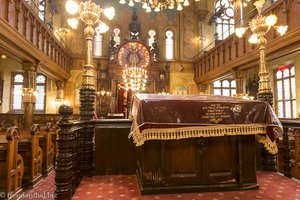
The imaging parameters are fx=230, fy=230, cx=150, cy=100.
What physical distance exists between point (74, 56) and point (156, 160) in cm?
1455

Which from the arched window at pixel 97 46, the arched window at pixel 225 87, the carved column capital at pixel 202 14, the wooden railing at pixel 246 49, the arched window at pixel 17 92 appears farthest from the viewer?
the arched window at pixel 225 87

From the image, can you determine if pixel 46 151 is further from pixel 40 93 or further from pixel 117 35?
pixel 117 35

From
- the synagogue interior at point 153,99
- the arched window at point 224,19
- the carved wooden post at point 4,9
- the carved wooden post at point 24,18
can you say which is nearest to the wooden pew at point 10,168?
the synagogue interior at point 153,99

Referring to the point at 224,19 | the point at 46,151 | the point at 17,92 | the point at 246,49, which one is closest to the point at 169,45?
the point at 224,19

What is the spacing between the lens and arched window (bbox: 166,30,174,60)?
56.6 ft

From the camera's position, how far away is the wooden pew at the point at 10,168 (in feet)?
12.2

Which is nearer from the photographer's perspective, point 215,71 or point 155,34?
point 215,71

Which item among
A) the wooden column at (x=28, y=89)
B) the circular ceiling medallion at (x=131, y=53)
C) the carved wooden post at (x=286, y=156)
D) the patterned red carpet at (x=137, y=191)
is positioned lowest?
the patterned red carpet at (x=137, y=191)

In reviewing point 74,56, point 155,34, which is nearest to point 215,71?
point 155,34

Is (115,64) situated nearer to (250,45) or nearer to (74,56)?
(74,56)

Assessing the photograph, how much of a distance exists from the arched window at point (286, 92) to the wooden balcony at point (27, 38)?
42.5 ft

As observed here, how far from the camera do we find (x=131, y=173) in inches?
168

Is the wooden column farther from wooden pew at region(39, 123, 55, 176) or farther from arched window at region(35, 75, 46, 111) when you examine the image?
arched window at region(35, 75, 46, 111)

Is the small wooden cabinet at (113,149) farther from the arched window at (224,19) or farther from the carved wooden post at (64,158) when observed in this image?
the arched window at (224,19)
